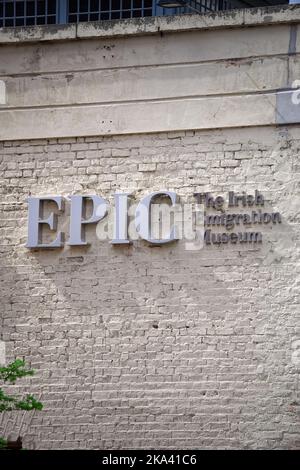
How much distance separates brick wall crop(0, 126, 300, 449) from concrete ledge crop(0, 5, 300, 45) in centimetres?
133

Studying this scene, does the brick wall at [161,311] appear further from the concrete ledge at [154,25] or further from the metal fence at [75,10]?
the metal fence at [75,10]

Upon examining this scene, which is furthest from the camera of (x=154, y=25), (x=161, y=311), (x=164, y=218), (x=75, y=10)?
(x=75, y=10)

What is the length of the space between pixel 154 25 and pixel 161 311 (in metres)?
3.61

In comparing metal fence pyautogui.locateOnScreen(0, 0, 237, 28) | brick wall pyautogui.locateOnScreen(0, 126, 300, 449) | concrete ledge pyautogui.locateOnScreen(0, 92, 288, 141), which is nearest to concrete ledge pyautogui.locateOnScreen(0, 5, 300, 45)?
concrete ledge pyautogui.locateOnScreen(0, 92, 288, 141)

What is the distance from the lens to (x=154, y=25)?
17375 mm

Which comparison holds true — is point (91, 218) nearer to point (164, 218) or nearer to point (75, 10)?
point (164, 218)

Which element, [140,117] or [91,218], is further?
[140,117]

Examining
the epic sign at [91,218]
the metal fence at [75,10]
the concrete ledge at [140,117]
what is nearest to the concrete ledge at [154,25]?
the concrete ledge at [140,117]

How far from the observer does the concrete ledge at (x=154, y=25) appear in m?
17.0

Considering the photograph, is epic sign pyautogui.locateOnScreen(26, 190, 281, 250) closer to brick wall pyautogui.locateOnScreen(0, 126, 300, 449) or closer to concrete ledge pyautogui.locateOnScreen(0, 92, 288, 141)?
brick wall pyautogui.locateOnScreen(0, 126, 300, 449)

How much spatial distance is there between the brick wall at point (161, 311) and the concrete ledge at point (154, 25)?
1329 millimetres

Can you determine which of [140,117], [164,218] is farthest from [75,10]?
[164,218]
